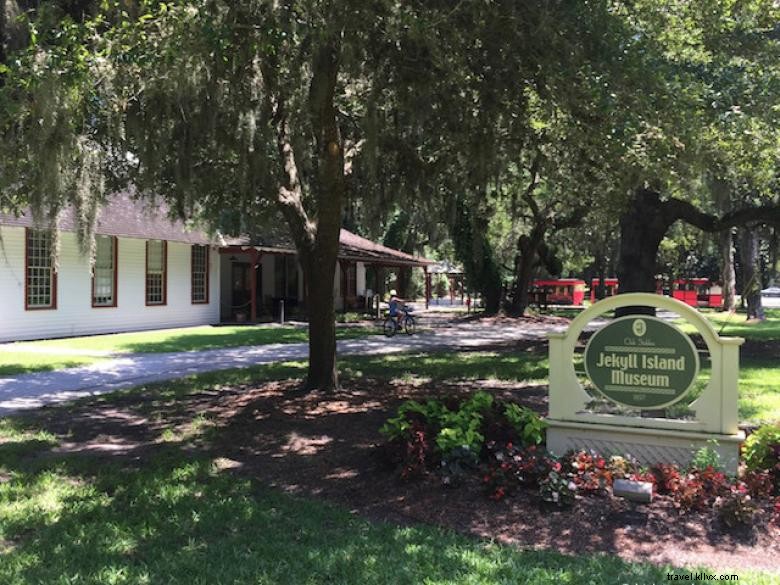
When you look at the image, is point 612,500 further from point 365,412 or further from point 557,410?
point 365,412

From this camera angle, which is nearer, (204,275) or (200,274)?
(200,274)

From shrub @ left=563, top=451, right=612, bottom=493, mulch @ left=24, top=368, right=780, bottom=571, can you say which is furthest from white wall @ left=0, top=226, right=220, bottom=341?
shrub @ left=563, top=451, right=612, bottom=493

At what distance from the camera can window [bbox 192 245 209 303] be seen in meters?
23.4

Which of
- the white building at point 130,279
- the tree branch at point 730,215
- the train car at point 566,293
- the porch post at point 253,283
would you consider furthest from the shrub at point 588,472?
the train car at point 566,293

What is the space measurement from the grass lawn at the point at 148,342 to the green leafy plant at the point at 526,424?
941cm

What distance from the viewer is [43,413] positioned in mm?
8766

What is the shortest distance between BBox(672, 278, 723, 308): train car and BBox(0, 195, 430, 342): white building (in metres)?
22.7

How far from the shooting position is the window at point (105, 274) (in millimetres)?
19609

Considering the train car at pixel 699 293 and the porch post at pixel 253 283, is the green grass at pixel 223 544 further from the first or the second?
the train car at pixel 699 293

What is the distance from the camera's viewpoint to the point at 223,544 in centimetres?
433

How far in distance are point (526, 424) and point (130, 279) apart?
17292 millimetres

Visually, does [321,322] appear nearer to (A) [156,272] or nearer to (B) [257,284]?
(A) [156,272]

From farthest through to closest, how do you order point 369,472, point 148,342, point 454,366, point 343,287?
point 343,287, point 148,342, point 454,366, point 369,472

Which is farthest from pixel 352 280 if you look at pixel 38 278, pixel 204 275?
pixel 38 278
